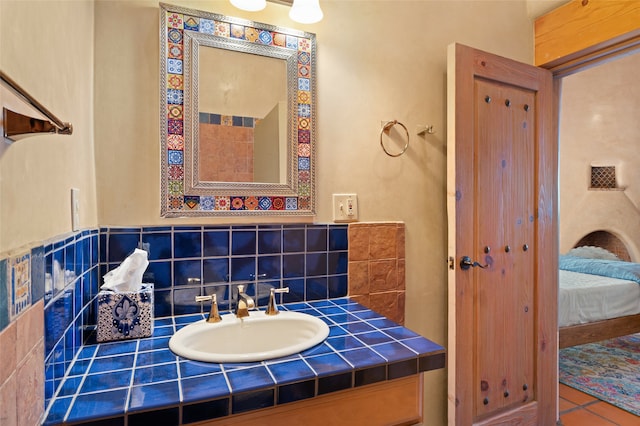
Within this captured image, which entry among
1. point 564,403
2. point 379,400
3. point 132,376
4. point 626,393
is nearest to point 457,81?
point 379,400

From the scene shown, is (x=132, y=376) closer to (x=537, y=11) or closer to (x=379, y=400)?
(x=379, y=400)

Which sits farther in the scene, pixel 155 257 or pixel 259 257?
pixel 259 257

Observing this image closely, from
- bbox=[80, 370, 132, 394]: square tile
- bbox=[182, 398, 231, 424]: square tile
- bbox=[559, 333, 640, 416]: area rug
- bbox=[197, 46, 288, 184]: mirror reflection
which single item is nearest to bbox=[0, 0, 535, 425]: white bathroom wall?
bbox=[197, 46, 288, 184]: mirror reflection

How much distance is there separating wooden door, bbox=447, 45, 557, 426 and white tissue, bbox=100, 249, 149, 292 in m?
1.18

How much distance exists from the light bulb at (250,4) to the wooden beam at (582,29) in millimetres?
1437

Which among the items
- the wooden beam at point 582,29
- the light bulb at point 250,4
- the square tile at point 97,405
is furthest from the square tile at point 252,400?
the wooden beam at point 582,29

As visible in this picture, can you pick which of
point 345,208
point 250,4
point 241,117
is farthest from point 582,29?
point 241,117

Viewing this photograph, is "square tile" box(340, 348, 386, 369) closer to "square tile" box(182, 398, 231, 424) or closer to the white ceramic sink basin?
the white ceramic sink basin

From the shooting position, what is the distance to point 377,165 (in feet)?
5.26

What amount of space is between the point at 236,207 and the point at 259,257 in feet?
0.67

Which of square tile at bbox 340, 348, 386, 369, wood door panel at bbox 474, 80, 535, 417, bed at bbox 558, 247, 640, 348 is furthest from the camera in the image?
bed at bbox 558, 247, 640, 348

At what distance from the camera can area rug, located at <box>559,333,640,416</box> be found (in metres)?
2.42

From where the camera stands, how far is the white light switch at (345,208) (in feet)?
4.97

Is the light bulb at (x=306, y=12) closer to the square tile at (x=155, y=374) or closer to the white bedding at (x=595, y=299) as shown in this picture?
the square tile at (x=155, y=374)
